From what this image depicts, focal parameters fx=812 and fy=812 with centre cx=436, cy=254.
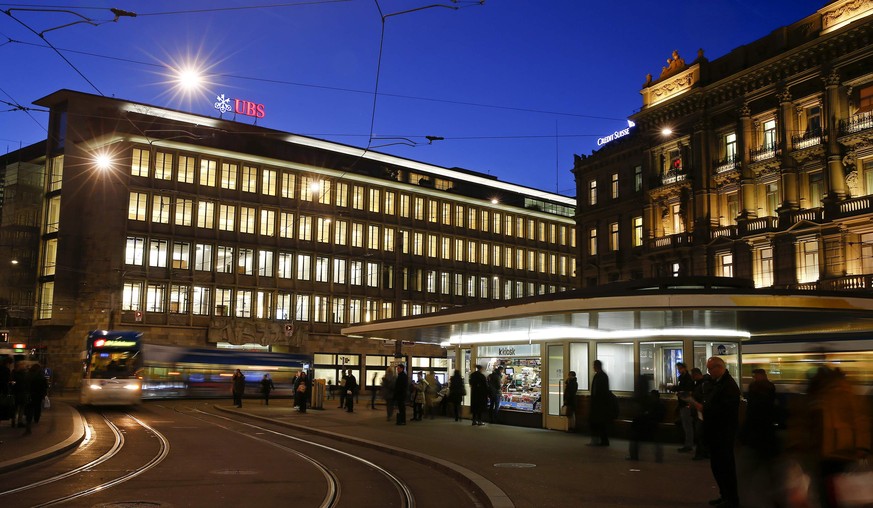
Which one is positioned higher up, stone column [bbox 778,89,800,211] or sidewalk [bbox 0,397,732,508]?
stone column [bbox 778,89,800,211]

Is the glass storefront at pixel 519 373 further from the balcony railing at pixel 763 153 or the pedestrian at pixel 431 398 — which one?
the balcony railing at pixel 763 153


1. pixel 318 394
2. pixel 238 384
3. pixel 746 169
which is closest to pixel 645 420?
pixel 318 394

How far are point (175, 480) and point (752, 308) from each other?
11.3 metres

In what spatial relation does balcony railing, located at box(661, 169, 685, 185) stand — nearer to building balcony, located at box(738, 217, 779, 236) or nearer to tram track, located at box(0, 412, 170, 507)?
building balcony, located at box(738, 217, 779, 236)

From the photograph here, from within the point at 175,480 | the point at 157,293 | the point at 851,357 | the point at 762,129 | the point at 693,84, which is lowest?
the point at 175,480

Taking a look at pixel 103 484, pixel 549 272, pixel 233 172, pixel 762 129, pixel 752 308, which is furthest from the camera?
pixel 549 272

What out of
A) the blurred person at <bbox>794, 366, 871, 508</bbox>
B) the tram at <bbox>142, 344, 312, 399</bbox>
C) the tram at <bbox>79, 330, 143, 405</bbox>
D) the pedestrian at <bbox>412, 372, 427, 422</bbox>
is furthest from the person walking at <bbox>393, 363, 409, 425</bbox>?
the tram at <bbox>142, 344, 312, 399</bbox>

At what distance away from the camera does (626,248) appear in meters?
54.0

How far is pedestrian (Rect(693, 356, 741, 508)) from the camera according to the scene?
9547 millimetres

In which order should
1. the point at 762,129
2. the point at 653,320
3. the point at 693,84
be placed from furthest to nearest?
1. the point at 693,84
2. the point at 762,129
3. the point at 653,320

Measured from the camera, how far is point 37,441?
17.6m

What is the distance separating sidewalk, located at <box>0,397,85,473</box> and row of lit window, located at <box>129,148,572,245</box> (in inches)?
1223

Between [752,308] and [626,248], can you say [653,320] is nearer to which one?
[752,308]

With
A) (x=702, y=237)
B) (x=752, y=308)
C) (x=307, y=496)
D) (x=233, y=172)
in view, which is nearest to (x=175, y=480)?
(x=307, y=496)
